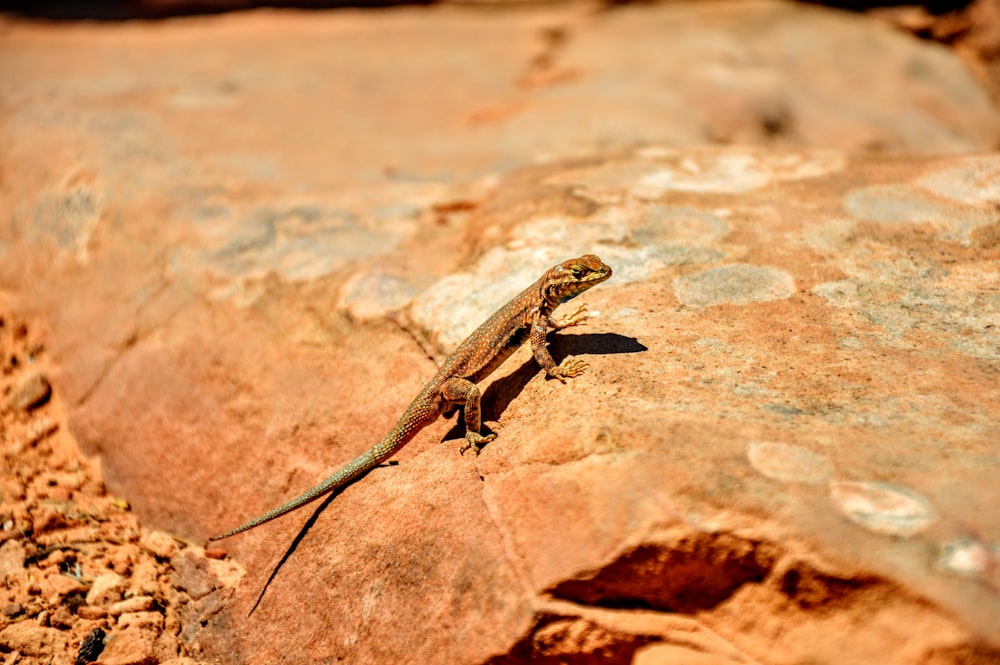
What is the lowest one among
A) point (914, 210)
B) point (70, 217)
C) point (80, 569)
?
point (80, 569)

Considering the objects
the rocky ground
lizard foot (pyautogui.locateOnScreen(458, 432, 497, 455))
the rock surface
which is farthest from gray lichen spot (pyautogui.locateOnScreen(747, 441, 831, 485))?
the rocky ground

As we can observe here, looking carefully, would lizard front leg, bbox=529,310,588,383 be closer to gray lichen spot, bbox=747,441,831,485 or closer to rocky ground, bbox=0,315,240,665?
gray lichen spot, bbox=747,441,831,485

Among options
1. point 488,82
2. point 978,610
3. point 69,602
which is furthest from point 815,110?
point 69,602

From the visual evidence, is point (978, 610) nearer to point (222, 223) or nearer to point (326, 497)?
point (326, 497)

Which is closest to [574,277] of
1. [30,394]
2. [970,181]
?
[970,181]

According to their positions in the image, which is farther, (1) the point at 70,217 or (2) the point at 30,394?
(1) the point at 70,217

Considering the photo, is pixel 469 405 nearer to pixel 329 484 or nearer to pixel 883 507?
pixel 329 484
